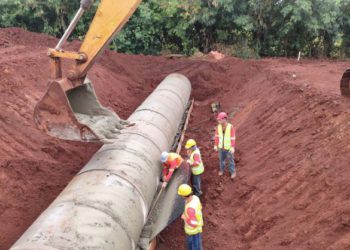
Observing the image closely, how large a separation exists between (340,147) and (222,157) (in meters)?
3.40

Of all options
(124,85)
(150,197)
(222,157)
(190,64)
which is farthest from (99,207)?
(190,64)

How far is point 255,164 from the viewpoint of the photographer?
10.8 m

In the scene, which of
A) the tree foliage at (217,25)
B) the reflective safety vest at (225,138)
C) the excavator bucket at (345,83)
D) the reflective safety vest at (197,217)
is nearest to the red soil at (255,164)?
the excavator bucket at (345,83)

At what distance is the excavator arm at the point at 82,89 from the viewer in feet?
24.1

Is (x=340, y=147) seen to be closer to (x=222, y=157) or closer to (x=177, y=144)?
(x=222, y=157)

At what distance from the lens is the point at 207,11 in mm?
23391

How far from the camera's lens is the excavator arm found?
7.36 m

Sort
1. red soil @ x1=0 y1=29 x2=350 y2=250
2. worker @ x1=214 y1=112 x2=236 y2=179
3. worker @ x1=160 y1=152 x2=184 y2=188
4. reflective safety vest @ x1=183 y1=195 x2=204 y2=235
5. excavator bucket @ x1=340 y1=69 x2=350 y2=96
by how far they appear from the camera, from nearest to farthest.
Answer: red soil @ x1=0 y1=29 x2=350 y2=250, reflective safety vest @ x1=183 y1=195 x2=204 y2=235, worker @ x1=160 y1=152 x2=184 y2=188, excavator bucket @ x1=340 y1=69 x2=350 y2=96, worker @ x1=214 y1=112 x2=236 y2=179

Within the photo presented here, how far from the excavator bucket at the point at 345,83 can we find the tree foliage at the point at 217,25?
41.0ft

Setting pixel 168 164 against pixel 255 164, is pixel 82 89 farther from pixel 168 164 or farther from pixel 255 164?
pixel 255 164

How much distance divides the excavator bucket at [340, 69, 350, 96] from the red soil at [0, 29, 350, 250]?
0.26m

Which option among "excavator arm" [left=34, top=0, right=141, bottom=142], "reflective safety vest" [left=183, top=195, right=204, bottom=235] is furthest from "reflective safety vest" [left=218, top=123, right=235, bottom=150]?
"excavator arm" [left=34, top=0, right=141, bottom=142]

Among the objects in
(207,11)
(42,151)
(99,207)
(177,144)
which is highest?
(207,11)

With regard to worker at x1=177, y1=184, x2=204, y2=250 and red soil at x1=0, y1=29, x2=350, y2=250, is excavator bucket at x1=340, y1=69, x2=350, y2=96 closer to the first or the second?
red soil at x1=0, y1=29, x2=350, y2=250
